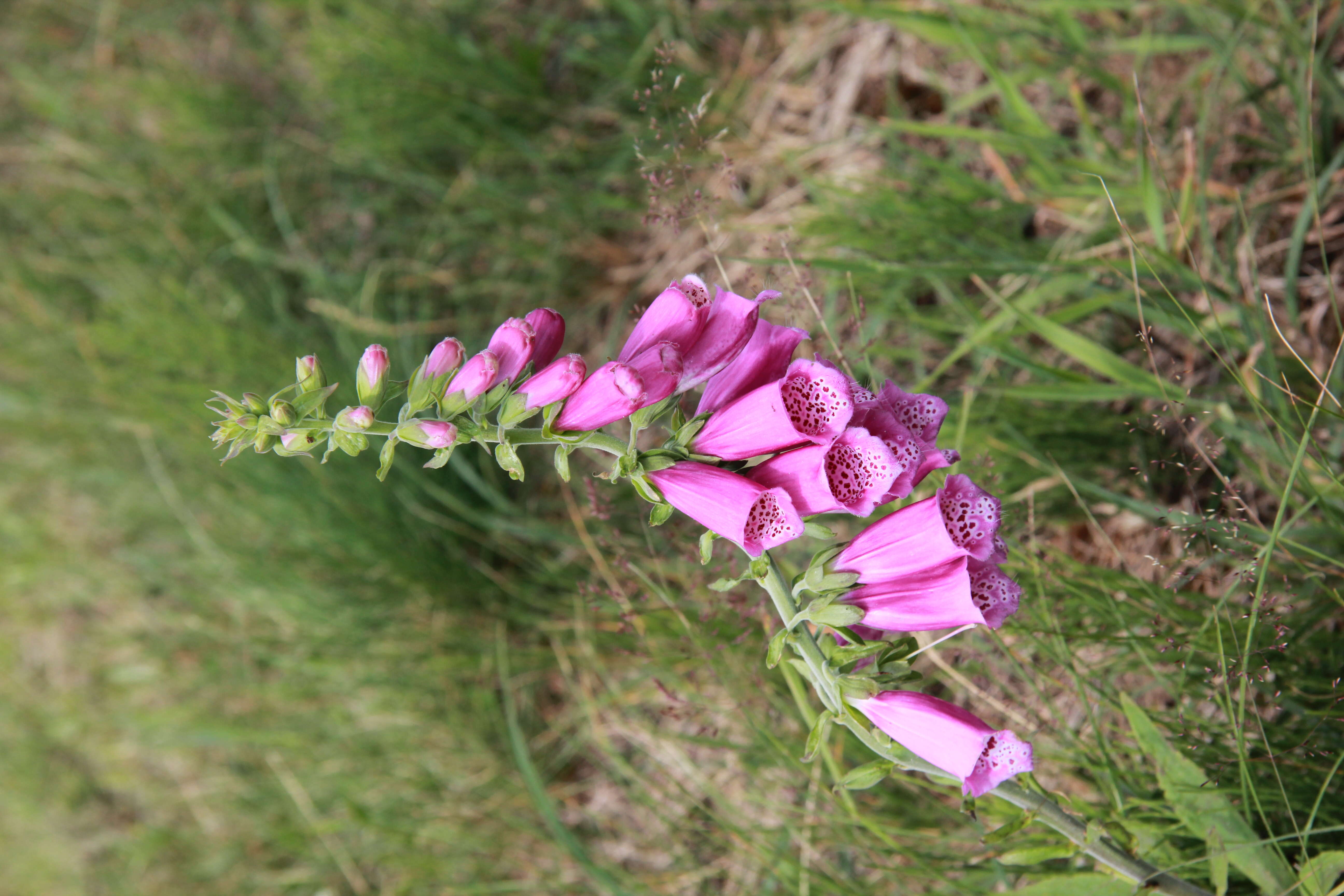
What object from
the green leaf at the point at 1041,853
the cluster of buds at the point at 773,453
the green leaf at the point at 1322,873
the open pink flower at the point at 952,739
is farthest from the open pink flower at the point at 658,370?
the green leaf at the point at 1322,873

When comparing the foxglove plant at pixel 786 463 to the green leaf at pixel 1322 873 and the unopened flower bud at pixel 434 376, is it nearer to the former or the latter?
the unopened flower bud at pixel 434 376

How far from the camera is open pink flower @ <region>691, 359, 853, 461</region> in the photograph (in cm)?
102

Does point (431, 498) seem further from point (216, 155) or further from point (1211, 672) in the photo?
point (1211, 672)

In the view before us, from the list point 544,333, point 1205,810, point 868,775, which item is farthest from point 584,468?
point 1205,810

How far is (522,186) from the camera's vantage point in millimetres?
3115

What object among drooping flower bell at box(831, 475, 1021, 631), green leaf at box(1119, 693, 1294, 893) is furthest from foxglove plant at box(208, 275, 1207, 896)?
green leaf at box(1119, 693, 1294, 893)

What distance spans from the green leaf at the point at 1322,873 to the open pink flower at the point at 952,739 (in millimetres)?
463

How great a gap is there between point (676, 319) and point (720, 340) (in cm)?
8

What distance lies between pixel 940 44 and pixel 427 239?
1976 millimetres

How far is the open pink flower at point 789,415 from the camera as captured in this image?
3.36 ft

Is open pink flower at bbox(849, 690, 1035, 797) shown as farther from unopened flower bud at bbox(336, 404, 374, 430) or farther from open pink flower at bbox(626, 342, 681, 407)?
unopened flower bud at bbox(336, 404, 374, 430)

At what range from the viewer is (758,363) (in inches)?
46.0

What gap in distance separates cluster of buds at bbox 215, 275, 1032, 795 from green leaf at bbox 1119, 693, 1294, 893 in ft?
1.33

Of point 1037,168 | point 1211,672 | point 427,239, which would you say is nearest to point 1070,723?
point 1211,672
